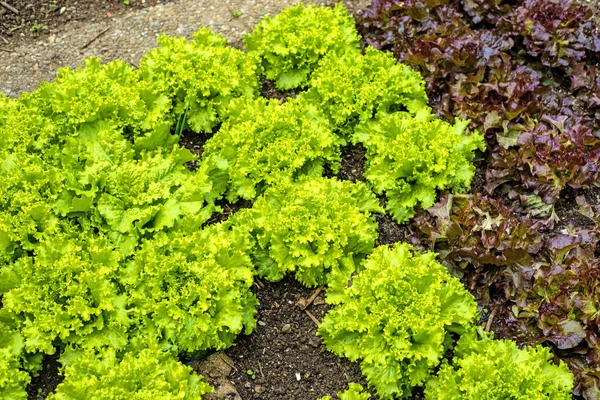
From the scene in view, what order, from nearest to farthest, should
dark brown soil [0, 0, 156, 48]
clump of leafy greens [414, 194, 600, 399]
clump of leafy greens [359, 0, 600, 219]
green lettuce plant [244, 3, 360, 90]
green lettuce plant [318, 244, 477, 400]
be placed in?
green lettuce plant [318, 244, 477, 400], clump of leafy greens [414, 194, 600, 399], clump of leafy greens [359, 0, 600, 219], green lettuce plant [244, 3, 360, 90], dark brown soil [0, 0, 156, 48]

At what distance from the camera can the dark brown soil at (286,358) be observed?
532 cm

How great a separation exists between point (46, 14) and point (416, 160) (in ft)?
16.7

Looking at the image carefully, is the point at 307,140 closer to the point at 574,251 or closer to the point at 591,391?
the point at 574,251

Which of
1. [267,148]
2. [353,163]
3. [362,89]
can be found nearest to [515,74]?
[362,89]

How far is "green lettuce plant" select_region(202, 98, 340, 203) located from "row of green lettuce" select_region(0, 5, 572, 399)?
2cm

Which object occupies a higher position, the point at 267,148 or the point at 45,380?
the point at 267,148

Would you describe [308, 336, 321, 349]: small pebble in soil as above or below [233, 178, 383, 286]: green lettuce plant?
below

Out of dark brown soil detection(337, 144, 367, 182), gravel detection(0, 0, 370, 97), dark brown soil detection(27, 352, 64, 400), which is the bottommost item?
dark brown soil detection(27, 352, 64, 400)

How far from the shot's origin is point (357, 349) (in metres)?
5.24

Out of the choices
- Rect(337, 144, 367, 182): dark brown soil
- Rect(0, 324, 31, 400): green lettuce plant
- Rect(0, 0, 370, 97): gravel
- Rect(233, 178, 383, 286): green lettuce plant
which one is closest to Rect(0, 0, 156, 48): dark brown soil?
Rect(0, 0, 370, 97): gravel

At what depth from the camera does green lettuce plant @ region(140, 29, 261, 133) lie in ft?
22.1

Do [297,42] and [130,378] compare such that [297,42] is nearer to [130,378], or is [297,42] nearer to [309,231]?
[309,231]

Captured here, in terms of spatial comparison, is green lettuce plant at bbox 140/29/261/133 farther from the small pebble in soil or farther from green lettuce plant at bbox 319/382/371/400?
green lettuce plant at bbox 319/382/371/400

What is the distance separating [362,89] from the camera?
22.0 feet
